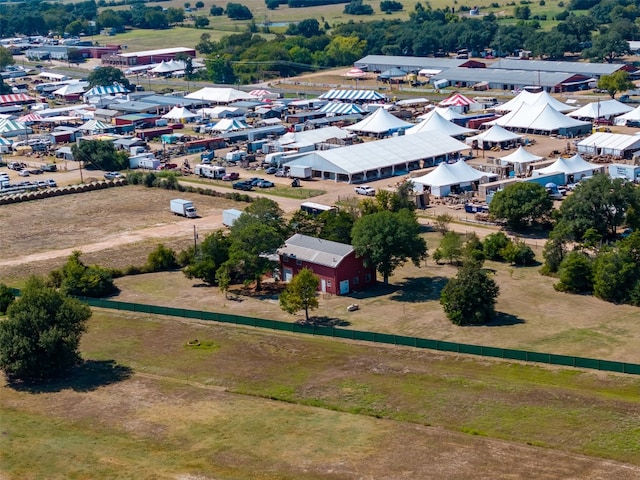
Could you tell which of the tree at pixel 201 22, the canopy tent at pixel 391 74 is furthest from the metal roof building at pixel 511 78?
the tree at pixel 201 22

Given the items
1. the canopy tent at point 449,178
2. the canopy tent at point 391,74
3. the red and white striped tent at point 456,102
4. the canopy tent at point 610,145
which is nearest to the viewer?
the canopy tent at point 449,178

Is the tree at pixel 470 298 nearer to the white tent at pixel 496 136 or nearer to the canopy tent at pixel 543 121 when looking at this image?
the white tent at pixel 496 136

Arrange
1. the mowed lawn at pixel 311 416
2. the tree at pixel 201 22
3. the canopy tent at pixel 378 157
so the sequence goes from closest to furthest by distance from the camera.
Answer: the mowed lawn at pixel 311 416
the canopy tent at pixel 378 157
the tree at pixel 201 22

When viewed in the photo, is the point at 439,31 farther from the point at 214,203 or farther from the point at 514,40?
the point at 214,203

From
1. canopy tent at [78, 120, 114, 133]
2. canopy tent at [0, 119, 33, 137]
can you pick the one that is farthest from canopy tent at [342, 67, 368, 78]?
canopy tent at [0, 119, 33, 137]

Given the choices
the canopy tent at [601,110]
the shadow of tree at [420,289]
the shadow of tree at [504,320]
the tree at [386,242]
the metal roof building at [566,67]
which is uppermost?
the tree at [386,242]

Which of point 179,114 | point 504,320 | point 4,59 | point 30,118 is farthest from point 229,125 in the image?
point 4,59

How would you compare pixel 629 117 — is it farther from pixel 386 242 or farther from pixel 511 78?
pixel 386 242

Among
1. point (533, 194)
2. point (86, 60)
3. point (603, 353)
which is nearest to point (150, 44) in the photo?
point (86, 60)
